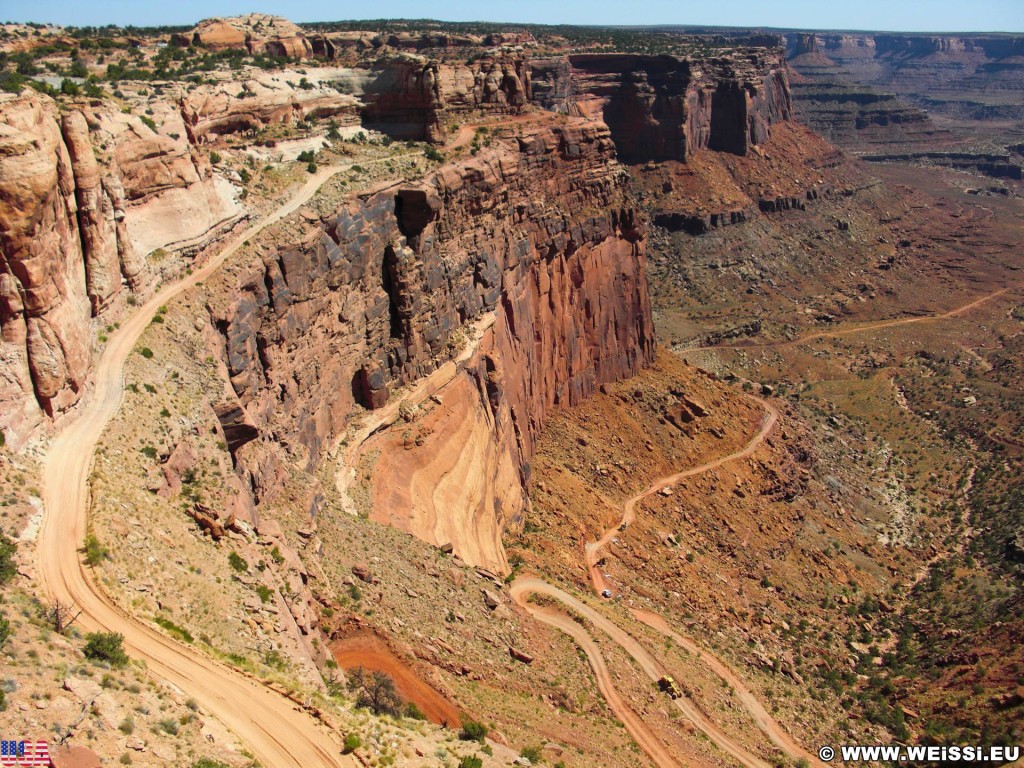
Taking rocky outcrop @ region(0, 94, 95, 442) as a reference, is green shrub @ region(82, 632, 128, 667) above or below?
below

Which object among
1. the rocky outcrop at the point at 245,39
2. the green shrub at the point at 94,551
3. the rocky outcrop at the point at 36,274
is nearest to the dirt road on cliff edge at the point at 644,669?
the green shrub at the point at 94,551

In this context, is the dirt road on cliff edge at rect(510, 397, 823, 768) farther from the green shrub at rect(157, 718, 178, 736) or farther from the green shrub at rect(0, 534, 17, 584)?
the green shrub at rect(0, 534, 17, 584)

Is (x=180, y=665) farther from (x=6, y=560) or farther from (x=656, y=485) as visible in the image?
(x=656, y=485)

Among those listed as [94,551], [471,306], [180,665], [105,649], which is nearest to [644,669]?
[471,306]

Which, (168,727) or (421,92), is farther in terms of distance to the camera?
(421,92)

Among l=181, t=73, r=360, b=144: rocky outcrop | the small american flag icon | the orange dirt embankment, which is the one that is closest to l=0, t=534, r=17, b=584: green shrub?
the small american flag icon

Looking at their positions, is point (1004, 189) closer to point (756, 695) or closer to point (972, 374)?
point (972, 374)

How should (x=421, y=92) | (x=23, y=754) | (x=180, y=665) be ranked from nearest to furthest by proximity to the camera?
(x=23, y=754) → (x=180, y=665) → (x=421, y=92)
